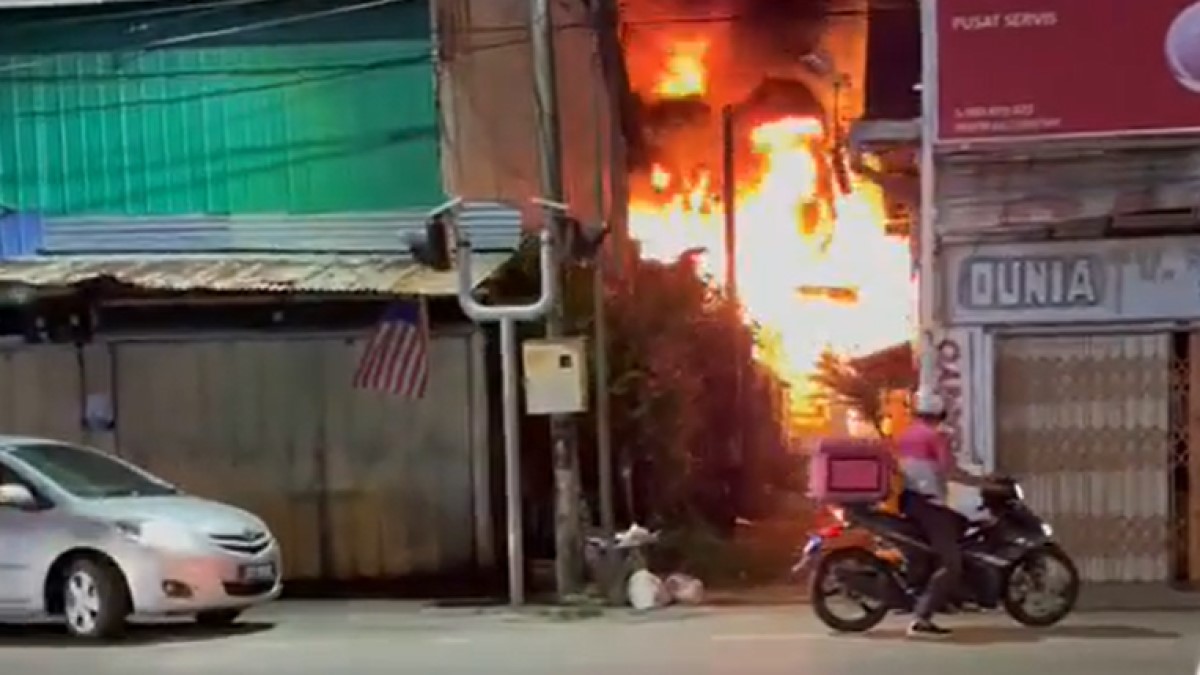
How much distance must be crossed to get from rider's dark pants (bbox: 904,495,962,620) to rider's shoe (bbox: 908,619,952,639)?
0.29 ft

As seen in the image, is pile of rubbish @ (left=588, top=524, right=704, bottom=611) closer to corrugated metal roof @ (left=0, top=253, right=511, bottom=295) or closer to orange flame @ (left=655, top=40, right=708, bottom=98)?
corrugated metal roof @ (left=0, top=253, right=511, bottom=295)

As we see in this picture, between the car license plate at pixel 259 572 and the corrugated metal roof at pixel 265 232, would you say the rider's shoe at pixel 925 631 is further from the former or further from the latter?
the corrugated metal roof at pixel 265 232

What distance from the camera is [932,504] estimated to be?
13359 millimetres

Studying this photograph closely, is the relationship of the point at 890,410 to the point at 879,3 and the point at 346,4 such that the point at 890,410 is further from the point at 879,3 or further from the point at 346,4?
the point at 346,4

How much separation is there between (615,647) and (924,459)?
251 cm

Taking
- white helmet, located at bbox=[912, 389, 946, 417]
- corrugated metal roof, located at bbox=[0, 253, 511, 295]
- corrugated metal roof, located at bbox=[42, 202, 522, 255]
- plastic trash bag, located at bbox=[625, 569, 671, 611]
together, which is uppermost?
corrugated metal roof, located at bbox=[42, 202, 522, 255]

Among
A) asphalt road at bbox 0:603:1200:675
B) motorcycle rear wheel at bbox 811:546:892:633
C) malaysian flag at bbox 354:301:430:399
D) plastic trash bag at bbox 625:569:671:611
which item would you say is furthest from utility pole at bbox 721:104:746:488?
motorcycle rear wheel at bbox 811:546:892:633

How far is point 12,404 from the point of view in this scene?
727 inches

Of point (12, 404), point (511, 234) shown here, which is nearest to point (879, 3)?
point (511, 234)

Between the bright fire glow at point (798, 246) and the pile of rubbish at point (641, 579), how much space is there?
28.9ft

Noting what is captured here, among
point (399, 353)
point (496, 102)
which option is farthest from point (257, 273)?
point (496, 102)

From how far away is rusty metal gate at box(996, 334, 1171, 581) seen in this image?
54.5ft

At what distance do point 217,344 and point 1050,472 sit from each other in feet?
25.5

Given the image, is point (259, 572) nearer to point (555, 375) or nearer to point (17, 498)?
point (17, 498)
